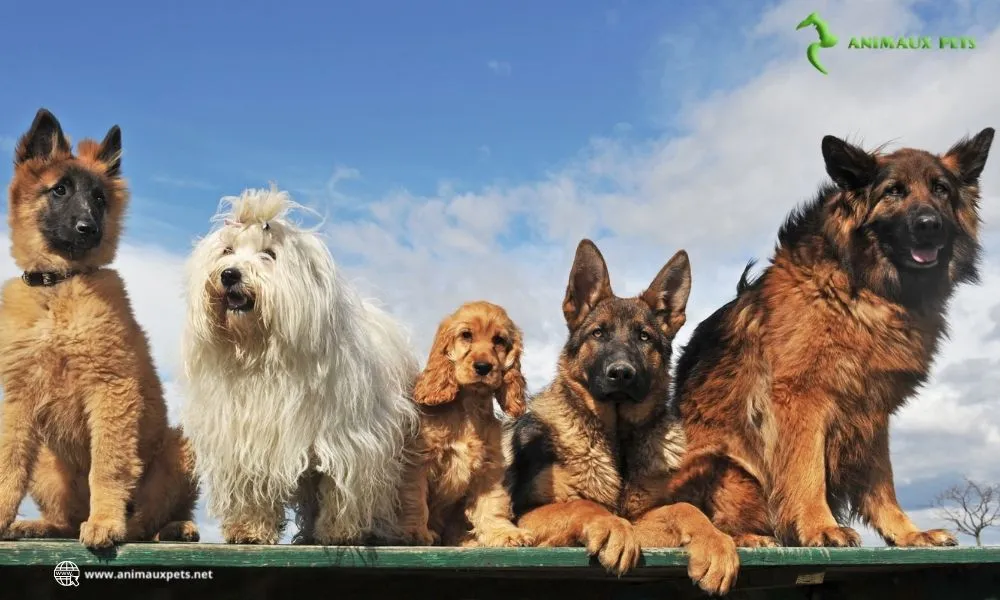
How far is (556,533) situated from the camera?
13.3 feet

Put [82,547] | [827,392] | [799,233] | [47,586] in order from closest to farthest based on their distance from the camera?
1. [82,547]
2. [47,586]
3. [827,392]
4. [799,233]

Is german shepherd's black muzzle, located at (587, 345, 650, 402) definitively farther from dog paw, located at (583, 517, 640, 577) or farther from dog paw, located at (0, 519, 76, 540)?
dog paw, located at (0, 519, 76, 540)

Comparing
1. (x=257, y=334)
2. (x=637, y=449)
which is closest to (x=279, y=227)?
(x=257, y=334)

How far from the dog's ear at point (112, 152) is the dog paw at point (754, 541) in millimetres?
3710

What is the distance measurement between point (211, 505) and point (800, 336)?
10.7 feet

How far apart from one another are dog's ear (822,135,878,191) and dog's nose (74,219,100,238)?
395 centimetres

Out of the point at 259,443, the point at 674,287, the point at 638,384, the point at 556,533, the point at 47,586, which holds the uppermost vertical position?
the point at 674,287

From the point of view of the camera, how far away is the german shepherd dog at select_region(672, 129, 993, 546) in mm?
4664

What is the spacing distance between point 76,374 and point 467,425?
1.80m

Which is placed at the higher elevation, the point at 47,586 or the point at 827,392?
the point at 827,392

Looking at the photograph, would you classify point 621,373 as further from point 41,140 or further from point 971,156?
point 41,140

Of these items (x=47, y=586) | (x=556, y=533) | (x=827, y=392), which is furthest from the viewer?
(x=827, y=392)

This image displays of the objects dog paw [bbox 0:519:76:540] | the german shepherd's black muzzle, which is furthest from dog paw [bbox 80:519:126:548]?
the german shepherd's black muzzle

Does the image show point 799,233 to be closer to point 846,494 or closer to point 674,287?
point 674,287
